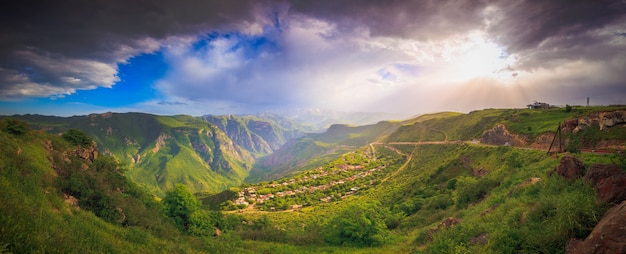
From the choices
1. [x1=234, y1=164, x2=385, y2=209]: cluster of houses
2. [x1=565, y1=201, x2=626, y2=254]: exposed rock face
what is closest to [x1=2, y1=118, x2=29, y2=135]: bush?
[x1=565, y1=201, x2=626, y2=254]: exposed rock face

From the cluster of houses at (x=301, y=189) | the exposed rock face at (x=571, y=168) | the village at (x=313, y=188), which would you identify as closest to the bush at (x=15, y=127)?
the exposed rock face at (x=571, y=168)

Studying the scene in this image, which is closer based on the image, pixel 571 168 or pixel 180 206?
pixel 571 168

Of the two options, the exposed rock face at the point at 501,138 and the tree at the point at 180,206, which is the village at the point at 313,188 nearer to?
the exposed rock face at the point at 501,138

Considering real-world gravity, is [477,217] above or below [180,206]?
above

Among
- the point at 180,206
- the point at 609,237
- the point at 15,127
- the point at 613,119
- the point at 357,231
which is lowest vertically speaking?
the point at 357,231

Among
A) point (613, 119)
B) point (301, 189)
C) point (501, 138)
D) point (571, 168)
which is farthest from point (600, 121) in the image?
point (301, 189)

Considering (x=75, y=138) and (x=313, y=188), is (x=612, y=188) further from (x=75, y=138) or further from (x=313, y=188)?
(x=313, y=188)

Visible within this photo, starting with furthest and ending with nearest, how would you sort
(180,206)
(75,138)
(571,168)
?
(180,206) < (75,138) < (571,168)

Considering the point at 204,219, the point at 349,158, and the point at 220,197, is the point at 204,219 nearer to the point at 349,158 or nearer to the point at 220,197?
the point at 220,197
